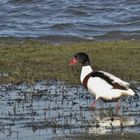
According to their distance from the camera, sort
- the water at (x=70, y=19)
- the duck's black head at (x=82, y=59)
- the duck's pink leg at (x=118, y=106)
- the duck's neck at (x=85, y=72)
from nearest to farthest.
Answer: the duck's pink leg at (x=118, y=106) → the duck's neck at (x=85, y=72) → the duck's black head at (x=82, y=59) → the water at (x=70, y=19)

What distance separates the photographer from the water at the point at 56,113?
31.3 feet

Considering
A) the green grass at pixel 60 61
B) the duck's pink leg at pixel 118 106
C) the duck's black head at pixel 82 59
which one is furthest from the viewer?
the green grass at pixel 60 61

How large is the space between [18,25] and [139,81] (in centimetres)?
1149

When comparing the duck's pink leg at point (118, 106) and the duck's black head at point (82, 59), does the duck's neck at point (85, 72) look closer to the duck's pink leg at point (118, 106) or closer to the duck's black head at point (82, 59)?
the duck's black head at point (82, 59)

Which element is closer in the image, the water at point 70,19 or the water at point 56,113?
the water at point 56,113

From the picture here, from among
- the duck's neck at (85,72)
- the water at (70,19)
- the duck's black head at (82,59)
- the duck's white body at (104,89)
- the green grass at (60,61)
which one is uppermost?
the water at (70,19)

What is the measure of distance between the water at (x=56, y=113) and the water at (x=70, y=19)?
31.3ft

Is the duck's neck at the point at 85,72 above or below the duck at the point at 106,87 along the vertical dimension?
above

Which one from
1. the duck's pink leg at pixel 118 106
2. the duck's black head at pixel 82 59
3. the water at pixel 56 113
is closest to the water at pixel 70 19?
the duck's black head at pixel 82 59

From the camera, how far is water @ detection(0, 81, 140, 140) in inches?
376

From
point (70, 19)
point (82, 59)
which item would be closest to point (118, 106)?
point (82, 59)

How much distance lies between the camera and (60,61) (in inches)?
619

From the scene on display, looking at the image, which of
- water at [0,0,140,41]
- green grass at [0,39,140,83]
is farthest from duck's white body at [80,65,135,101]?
water at [0,0,140,41]

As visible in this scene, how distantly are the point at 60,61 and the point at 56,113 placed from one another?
5123 mm
